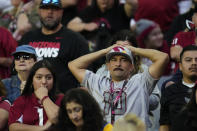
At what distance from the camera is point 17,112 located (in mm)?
6660

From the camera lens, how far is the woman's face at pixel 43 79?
676 centimetres

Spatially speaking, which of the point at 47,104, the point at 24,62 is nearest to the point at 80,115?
the point at 47,104

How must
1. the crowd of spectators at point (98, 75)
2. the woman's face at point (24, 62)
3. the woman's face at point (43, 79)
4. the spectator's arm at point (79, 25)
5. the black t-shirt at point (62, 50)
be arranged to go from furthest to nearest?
1. the spectator's arm at point (79, 25)
2. the black t-shirt at point (62, 50)
3. the woman's face at point (24, 62)
4. the woman's face at point (43, 79)
5. the crowd of spectators at point (98, 75)

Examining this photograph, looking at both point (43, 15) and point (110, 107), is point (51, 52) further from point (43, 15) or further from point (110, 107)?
point (110, 107)

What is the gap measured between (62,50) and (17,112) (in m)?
1.80

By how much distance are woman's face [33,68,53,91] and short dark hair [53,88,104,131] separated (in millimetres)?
Result: 824

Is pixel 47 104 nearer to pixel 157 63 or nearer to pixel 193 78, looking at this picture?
pixel 157 63

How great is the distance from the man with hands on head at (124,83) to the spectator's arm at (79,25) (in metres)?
2.62

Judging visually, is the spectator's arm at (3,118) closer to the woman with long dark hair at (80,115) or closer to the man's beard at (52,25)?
the woman with long dark hair at (80,115)

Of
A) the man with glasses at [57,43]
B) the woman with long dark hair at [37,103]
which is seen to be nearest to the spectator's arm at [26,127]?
the woman with long dark hair at [37,103]

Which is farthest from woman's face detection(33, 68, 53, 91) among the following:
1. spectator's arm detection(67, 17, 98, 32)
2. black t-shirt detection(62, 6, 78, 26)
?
black t-shirt detection(62, 6, 78, 26)

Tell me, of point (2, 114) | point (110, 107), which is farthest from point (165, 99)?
point (2, 114)

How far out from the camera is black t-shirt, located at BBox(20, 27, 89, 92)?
820 cm

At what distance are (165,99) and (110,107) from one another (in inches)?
24.8
